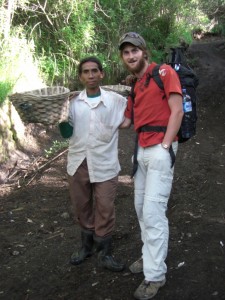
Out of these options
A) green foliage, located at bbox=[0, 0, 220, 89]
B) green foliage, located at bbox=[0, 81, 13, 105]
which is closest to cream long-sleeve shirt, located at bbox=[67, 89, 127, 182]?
green foliage, located at bbox=[0, 81, 13, 105]

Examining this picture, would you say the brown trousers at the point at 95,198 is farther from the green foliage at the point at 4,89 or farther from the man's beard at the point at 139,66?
the green foliage at the point at 4,89

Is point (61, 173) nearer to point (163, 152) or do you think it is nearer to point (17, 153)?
point (17, 153)

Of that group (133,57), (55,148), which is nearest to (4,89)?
(55,148)

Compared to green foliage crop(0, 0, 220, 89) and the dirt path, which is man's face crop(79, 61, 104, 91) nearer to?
the dirt path

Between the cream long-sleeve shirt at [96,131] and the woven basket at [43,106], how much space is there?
0.20 meters

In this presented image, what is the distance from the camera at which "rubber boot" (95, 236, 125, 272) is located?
3584 mm

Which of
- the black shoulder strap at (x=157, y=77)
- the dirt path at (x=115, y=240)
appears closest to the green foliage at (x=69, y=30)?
the dirt path at (x=115, y=240)

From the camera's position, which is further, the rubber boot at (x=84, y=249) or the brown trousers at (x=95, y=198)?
the rubber boot at (x=84, y=249)

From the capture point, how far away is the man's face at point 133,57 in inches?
118

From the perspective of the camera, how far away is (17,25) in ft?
25.5

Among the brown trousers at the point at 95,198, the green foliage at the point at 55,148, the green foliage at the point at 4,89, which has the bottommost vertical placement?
the green foliage at the point at 55,148

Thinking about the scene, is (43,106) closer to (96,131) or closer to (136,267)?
(96,131)

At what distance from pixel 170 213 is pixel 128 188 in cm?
99

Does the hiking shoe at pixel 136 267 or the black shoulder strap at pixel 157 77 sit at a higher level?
the black shoulder strap at pixel 157 77
